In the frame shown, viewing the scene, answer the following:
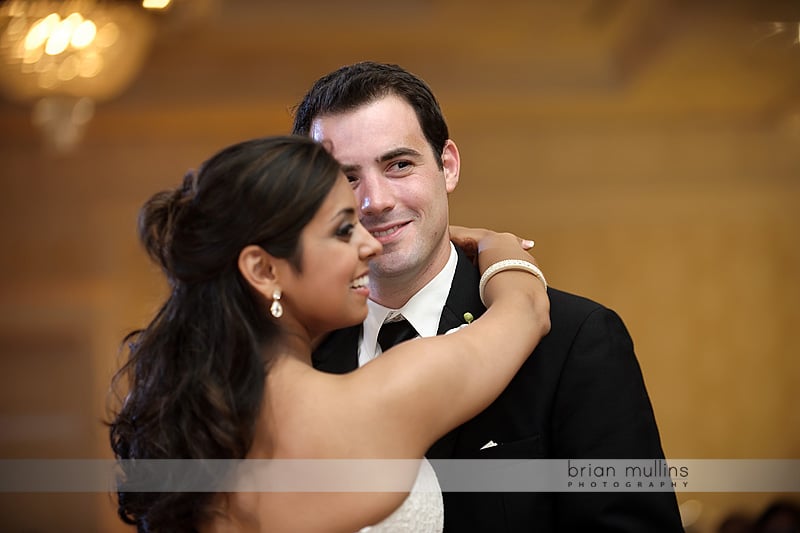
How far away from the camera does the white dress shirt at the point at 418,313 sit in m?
2.20

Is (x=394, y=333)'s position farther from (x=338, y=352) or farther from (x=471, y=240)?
(x=471, y=240)

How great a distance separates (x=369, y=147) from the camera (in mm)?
2164

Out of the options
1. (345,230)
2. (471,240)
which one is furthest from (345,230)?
(471,240)

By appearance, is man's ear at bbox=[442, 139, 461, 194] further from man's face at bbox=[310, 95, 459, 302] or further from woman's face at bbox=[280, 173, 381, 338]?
woman's face at bbox=[280, 173, 381, 338]

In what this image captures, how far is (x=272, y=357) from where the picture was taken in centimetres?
173

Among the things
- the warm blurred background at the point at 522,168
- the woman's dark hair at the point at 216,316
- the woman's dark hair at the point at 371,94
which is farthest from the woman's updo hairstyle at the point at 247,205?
the warm blurred background at the point at 522,168

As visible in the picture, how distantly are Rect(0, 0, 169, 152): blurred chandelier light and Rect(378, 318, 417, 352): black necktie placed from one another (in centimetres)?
296

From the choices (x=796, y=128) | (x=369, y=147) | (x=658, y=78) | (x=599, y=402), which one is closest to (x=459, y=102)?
(x=658, y=78)

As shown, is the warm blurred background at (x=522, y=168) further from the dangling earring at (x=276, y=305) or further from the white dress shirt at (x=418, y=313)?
the dangling earring at (x=276, y=305)

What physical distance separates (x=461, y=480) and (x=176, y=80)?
14.6 feet

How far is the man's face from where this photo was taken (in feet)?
7.12

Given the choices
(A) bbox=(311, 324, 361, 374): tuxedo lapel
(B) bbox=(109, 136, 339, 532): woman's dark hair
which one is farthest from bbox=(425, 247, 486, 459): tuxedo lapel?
(B) bbox=(109, 136, 339, 532): woman's dark hair

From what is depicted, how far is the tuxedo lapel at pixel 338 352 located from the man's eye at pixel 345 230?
19.6 inches

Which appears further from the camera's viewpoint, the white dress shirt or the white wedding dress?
the white dress shirt
